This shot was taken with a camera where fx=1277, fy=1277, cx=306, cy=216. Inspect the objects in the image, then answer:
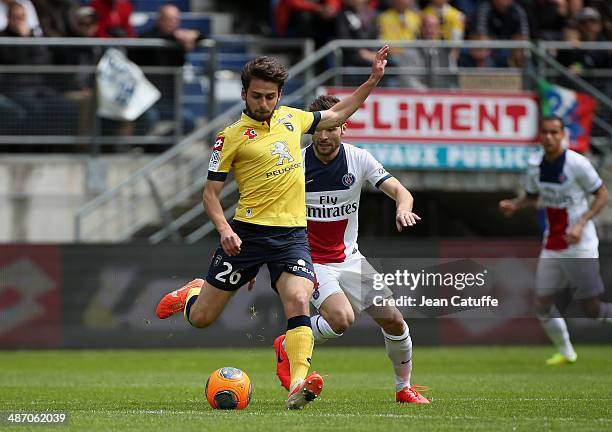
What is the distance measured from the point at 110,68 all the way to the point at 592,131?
23.5ft

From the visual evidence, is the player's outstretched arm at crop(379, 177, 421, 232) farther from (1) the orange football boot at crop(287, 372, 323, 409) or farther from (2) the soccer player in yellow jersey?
(1) the orange football boot at crop(287, 372, 323, 409)

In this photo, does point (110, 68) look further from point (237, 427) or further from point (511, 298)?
point (237, 427)

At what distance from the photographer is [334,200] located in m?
10.3

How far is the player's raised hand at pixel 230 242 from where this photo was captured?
852cm

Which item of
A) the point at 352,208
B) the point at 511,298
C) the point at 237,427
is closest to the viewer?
A: the point at 237,427

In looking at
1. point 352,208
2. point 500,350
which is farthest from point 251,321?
point 352,208

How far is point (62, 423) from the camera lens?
26.2 feet

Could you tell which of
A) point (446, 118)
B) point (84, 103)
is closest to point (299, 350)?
point (84, 103)

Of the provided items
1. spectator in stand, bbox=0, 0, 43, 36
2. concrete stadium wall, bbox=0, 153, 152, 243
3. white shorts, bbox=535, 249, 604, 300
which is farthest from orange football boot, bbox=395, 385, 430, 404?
spectator in stand, bbox=0, 0, 43, 36

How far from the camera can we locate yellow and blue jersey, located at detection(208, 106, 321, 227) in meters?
8.84

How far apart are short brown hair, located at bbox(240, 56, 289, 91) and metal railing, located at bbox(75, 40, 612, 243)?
8.27 meters

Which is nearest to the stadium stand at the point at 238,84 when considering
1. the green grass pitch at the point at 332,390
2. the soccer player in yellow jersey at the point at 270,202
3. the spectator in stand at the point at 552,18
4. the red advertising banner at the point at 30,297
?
the spectator in stand at the point at 552,18

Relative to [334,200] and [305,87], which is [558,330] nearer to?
[334,200]

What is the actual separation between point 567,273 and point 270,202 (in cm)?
653
